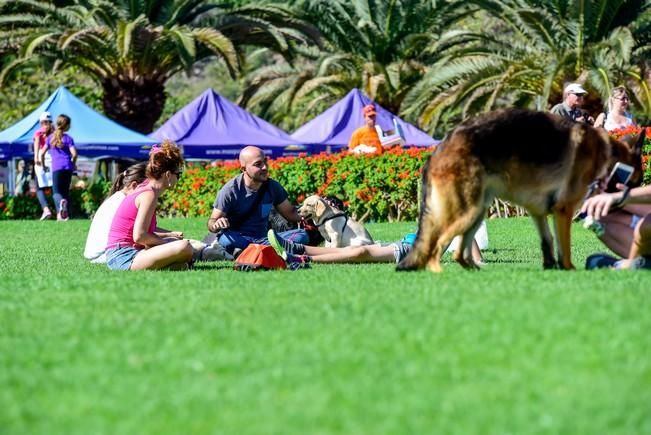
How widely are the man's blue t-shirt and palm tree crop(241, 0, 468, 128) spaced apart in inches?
901

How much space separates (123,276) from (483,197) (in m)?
3.18

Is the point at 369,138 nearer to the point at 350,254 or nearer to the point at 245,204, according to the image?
the point at 350,254

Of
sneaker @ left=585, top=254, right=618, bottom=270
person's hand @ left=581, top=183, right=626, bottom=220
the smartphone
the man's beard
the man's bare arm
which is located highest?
the smartphone

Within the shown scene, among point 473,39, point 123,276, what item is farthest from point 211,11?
point 123,276

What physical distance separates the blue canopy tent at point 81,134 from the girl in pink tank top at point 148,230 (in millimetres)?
17404

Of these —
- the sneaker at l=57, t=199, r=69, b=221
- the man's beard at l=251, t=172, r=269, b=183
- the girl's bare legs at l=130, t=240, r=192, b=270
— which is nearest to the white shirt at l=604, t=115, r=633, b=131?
the man's beard at l=251, t=172, r=269, b=183

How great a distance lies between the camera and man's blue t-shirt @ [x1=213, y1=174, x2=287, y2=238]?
11.7m

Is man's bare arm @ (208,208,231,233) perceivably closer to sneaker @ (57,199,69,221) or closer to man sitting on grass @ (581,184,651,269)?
man sitting on grass @ (581,184,651,269)

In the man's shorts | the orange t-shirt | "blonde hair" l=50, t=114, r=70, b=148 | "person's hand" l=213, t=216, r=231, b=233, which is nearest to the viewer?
"person's hand" l=213, t=216, r=231, b=233

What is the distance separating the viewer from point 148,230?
10906mm

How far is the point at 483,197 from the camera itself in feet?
29.9

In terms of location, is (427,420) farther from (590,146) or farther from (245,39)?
(245,39)

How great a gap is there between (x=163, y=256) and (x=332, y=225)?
8.09ft

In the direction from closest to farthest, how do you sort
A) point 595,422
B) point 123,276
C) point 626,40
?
point 595,422, point 123,276, point 626,40
